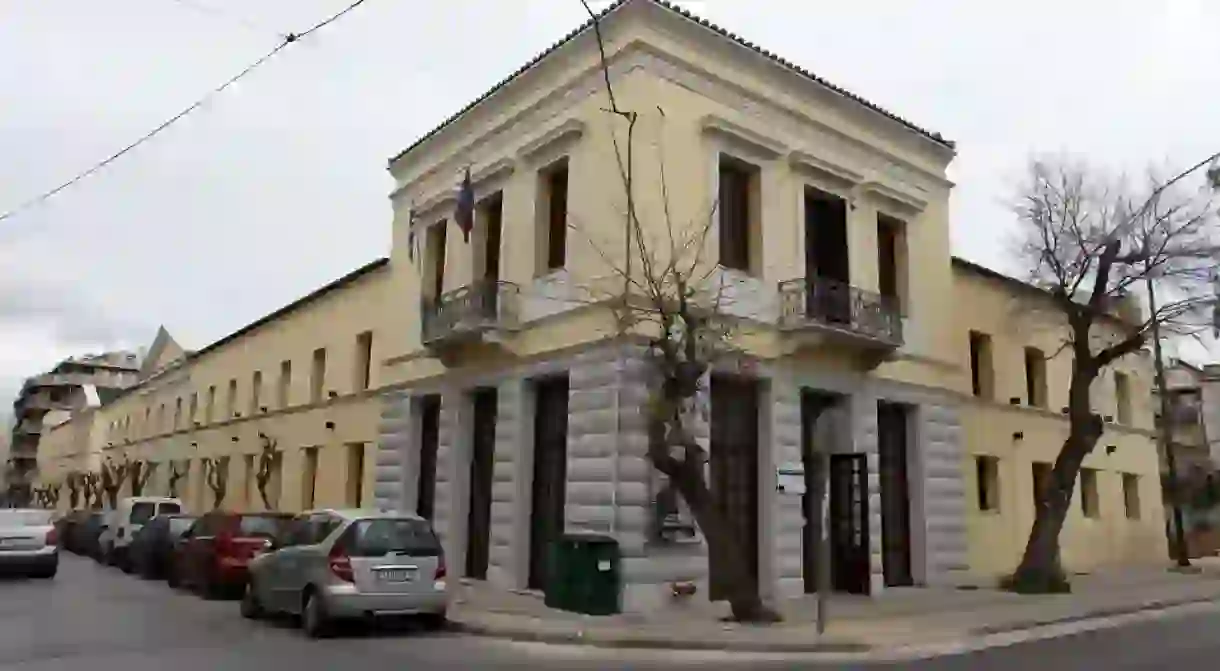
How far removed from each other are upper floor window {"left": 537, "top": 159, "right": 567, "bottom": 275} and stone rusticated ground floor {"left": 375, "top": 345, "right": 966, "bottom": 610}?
2.20 m

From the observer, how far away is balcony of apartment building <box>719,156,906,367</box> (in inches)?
708

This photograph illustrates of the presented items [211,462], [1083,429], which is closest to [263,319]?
[211,462]

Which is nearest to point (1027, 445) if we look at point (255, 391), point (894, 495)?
point (894, 495)

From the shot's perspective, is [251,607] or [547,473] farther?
[547,473]

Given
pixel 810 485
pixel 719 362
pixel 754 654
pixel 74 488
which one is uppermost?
pixel 719 362

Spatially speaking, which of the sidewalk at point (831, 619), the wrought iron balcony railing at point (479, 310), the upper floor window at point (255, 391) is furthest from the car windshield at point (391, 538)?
the upper floor window at point (255, 391)

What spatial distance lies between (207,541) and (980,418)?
1762 cm

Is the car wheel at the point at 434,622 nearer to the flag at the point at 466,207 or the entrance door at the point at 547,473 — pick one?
the entrance door at the point at 547,473

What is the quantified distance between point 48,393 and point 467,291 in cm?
10537

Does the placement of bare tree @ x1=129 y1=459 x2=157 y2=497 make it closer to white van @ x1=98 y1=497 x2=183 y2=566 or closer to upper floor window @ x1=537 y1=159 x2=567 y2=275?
white van @ x1=98 y1=497 x2=183 y2=566

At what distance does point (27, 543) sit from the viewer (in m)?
20.9

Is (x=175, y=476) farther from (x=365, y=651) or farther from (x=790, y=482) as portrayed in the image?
(x=790, y=482)

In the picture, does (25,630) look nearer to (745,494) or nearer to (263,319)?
(745,494)

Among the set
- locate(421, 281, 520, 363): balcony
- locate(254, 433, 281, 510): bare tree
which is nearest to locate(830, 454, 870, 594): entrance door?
locate(421, 281, 520, 363): balcony
